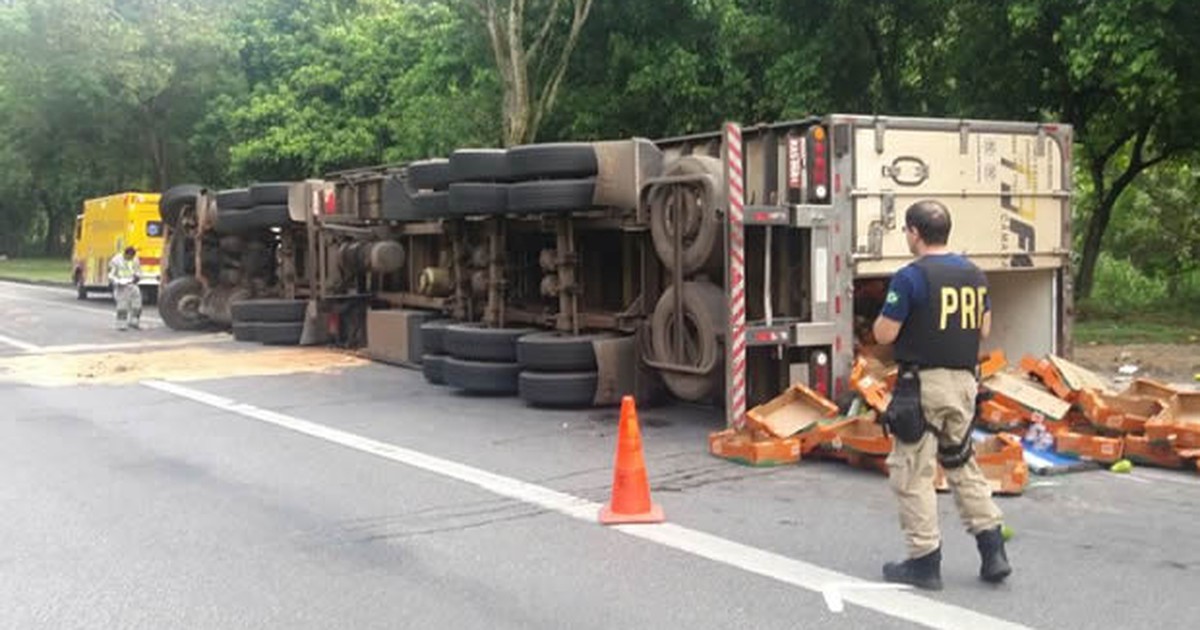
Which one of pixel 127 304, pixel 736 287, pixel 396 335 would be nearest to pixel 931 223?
pixel 736 287

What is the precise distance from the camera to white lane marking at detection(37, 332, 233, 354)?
17.1 m

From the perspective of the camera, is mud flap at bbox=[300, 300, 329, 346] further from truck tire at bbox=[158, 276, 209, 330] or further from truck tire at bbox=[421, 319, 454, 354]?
truck tire at bbox=[421, 319, 454, 354]

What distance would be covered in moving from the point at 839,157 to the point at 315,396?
6.06 m

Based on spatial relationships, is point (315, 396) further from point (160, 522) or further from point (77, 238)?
point (77, 238)

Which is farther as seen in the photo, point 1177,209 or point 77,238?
point 77,238

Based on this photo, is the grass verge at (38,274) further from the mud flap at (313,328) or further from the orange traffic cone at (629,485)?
the orange traffic cone at (629,485)

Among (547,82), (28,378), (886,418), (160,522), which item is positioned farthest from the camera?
(547,82)

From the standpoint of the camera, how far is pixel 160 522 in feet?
22.5

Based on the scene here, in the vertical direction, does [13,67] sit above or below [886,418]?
above

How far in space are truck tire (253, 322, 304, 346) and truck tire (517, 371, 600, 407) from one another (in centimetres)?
730

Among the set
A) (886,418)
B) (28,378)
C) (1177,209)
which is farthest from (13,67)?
(886,418)

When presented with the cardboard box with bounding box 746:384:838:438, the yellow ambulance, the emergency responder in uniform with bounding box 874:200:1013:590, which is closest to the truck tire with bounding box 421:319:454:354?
the cardboard box with bounding box 746:384:838:438

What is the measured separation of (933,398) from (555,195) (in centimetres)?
590

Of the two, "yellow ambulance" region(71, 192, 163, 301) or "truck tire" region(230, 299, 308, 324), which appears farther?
"yellow ambulance" region(71, 192, 163, 301)
